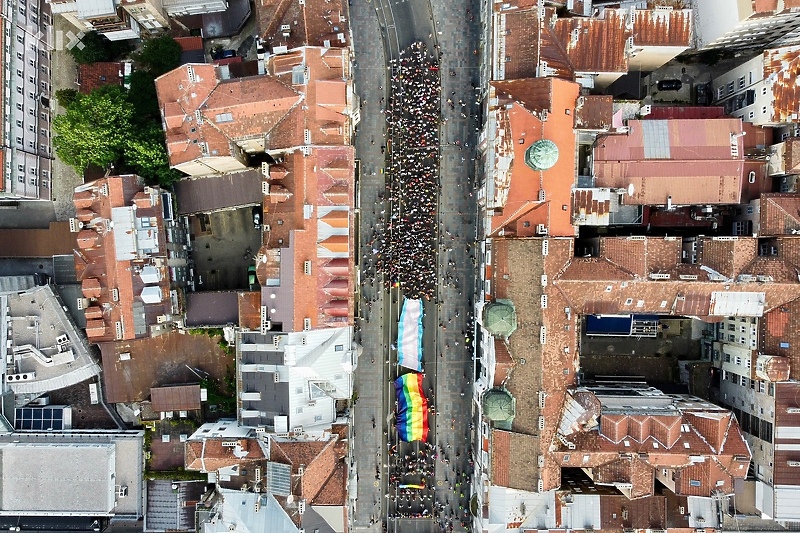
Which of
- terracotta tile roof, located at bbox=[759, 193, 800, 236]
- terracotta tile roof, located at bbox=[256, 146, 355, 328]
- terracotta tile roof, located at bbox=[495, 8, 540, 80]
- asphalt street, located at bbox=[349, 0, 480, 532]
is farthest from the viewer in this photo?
asphalt street, located at bbox=[349, 0, 480, 532]

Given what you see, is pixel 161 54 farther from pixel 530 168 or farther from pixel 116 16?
pixel 530 168

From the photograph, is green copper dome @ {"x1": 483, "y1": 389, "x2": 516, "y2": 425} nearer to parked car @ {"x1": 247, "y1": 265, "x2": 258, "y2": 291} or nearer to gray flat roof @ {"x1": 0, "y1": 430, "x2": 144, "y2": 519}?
parked car @ {"x1": 247, "y1": 265, "x2": 258, "y2": 291}

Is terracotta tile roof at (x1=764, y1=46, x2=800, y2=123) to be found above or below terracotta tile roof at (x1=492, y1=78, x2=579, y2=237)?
above

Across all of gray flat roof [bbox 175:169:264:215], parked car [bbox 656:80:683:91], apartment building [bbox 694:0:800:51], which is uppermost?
apartment building [bbox 694:0:800:51]

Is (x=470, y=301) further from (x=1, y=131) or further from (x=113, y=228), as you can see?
(x=1, y=131)

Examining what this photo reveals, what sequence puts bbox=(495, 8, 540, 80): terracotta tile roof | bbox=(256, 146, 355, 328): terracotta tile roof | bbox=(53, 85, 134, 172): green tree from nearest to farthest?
bbox=(256, 146, 355, 328): terracotta tile roof < bbox=(495, 8, 540, 80): terracotta tile roof < bbox=(53, 85, 134, 172): green tree

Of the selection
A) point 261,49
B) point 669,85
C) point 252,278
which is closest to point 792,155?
point 669,85

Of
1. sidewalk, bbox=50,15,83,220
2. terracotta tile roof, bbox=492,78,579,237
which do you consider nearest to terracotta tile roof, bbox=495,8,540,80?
terracotta tile roof, bbox=492,78,579,237
